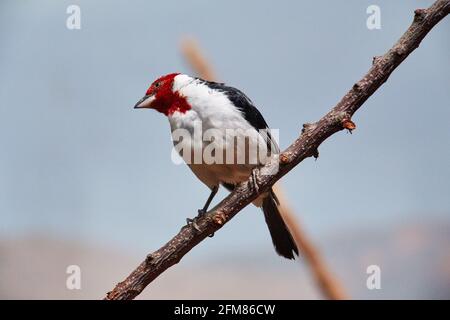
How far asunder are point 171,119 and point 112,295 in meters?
Answer: 0.96

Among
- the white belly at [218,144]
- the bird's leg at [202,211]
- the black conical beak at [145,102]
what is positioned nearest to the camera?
the bird's leg at [202,211]

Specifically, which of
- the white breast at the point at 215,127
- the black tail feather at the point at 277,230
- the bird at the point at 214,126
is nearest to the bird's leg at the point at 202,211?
the bird at the point at 214,126

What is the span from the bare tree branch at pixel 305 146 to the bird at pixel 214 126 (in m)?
0.12

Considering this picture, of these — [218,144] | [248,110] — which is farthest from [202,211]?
[248,110]

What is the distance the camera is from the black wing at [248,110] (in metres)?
2.83

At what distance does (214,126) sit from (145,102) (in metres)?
0.54

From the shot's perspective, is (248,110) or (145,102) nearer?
(248,110)

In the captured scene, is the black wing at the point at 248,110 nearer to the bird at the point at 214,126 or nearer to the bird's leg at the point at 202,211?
the bird at the point at 214,126

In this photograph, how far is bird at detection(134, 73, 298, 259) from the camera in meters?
2.70

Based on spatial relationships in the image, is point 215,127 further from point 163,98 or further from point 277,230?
point 277,230

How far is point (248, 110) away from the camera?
2.85 meters

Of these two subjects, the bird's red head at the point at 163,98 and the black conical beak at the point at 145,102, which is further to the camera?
the black conical beak at the point at 145,102

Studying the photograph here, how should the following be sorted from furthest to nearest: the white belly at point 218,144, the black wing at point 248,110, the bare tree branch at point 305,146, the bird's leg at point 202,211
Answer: the black wing at point 248,110 < the white belly at point 218,144 < the bird's leg at point 202,211 < the bare tree branch at point 305,146
